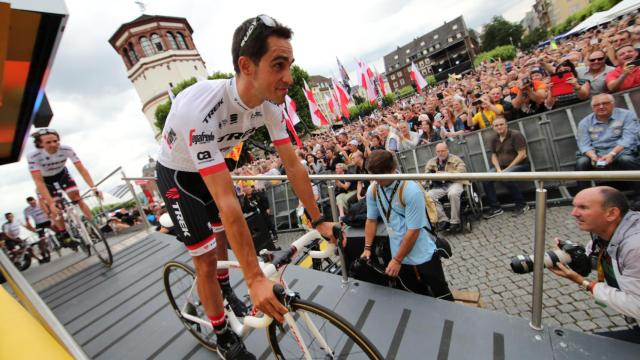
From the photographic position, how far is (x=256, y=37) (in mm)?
1585

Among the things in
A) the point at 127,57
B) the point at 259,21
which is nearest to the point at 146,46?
the point at 127,57

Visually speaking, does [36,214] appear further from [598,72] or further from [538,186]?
[598,72]

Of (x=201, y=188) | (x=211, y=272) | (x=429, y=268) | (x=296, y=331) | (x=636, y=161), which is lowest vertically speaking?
(x=636, y=161)

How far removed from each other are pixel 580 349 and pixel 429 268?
1.28m

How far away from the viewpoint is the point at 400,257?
2.89m

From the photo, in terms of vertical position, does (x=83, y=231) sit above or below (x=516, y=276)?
above

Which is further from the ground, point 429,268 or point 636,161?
point 429,268

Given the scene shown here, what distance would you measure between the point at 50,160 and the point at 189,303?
4229 millimetres

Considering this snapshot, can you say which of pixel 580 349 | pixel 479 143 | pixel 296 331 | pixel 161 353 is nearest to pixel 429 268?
pixel 580 349

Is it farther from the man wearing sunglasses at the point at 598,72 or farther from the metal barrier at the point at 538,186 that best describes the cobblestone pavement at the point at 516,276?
the man wearing sunglasses at the point at 598,72

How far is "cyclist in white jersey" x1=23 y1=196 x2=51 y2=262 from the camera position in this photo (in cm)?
810

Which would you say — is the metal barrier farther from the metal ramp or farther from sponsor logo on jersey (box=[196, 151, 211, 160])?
sponsor logo on jersey (box=[196, 151, 211, 160])

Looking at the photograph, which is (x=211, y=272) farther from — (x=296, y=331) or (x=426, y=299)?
(x=426, y=299)

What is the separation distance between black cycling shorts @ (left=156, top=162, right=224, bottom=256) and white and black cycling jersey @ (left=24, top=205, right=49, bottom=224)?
9.29m
